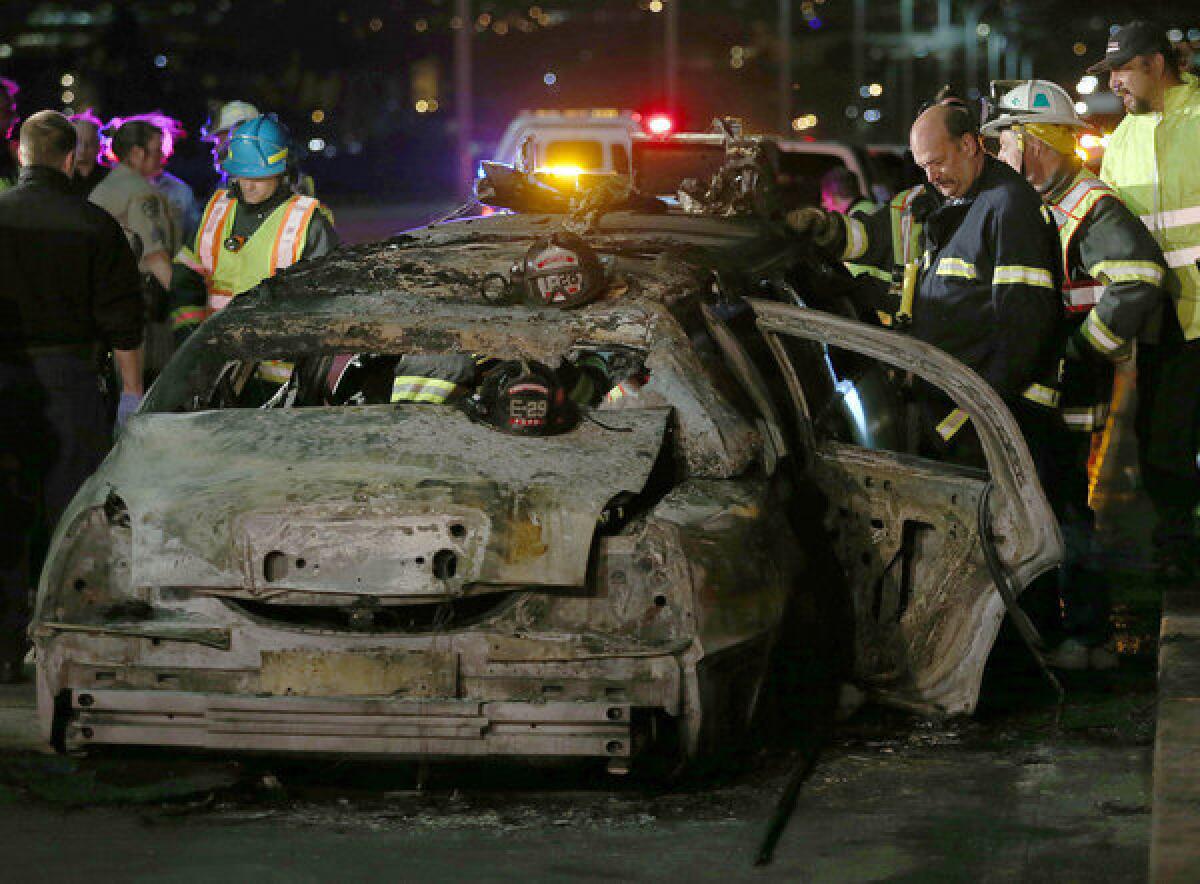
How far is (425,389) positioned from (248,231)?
2451 mm

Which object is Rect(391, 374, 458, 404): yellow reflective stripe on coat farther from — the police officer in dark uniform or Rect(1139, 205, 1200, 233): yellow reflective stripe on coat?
Rect(1139, 205, 1200, 233): yellow reflective stripe on coat

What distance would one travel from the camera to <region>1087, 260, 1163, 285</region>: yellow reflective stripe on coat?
312 inches

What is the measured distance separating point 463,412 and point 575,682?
2.97ft

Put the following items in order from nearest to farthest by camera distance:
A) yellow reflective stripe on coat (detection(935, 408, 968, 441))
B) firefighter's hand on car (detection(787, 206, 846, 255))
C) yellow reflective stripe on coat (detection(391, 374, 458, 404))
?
1. yellow reflective stripe on coat (detection(391, 374, 458, 404))
2. yellow reflective stripe on coat (detection(935, 408, 968, 441))
3. firefighter's hand on car (detection(787, 206, 846, 255))

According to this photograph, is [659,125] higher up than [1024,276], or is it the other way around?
[659,125]

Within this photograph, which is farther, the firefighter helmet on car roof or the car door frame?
the car door frame

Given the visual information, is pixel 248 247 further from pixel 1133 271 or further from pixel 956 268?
pixel 1133 271

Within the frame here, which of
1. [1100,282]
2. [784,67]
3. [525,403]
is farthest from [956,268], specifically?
[784,67]

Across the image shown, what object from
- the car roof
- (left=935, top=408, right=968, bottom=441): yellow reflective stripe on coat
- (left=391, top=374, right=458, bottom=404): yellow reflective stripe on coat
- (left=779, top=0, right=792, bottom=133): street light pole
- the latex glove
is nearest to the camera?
the car roof

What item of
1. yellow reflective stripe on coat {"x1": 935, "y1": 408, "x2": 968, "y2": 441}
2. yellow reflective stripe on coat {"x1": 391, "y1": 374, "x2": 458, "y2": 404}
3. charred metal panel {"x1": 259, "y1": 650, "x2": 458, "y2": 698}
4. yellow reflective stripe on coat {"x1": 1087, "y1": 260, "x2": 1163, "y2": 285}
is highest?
yellow reflective stripe on coat {"x1": 1087, "y1": 260, "x2": 1163, "y2": 285}

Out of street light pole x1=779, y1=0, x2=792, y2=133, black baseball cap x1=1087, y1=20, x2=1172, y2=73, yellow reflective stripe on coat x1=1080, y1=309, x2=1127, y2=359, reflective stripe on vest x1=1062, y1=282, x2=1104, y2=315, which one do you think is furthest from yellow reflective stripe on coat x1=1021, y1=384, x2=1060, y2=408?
street light pole x1=779, y1=0, x2=792, y2=133

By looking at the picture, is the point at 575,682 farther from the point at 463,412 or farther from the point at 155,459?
the point at 155,459

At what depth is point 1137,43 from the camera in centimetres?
859

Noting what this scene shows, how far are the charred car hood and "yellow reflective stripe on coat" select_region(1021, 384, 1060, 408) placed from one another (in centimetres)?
205
